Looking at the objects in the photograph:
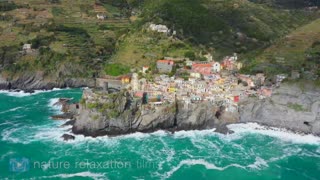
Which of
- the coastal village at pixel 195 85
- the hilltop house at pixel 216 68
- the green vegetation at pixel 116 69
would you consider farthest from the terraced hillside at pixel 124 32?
the hilltop house at pixel 216 68

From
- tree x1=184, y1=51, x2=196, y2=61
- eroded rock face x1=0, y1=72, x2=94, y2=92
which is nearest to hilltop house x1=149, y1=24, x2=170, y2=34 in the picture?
tree x1=184, y1=51, x2=196, y2=61

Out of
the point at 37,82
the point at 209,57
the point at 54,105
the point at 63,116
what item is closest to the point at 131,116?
the point at 63,116

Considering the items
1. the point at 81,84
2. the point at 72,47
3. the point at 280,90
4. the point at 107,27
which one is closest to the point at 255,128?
the point at 280,90

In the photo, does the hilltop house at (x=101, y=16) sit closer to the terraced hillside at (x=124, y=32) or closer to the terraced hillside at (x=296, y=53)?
the terraced hillside at (x=124, y=32)

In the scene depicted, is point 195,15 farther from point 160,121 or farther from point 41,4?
point 160,121

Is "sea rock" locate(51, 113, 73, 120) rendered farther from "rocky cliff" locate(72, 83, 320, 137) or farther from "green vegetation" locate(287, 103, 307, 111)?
"green vegetation" locate(287, 103, 307, 111)

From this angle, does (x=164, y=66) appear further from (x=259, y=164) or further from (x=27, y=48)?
(x=27, y=48)
